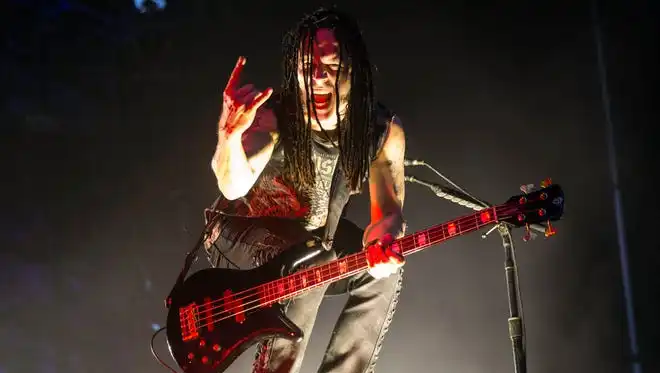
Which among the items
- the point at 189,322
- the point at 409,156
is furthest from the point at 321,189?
the point at 409,156

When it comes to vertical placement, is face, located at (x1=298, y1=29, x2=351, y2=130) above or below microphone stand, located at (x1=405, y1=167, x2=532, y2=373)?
above

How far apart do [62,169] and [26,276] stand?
1.51 feet

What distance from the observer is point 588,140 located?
2414mm

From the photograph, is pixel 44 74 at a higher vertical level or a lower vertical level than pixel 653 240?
higher

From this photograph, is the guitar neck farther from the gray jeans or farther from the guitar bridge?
the guitar bridge

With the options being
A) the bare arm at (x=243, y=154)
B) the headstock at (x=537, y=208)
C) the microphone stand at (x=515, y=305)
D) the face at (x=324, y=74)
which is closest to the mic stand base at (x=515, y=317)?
the microphone stand at (x=515, y=305)

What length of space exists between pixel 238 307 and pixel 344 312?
0.31 m

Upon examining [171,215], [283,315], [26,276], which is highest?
[171,215]

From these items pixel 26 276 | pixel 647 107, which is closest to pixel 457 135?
pixel 647 107

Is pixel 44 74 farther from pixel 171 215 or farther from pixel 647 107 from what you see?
pixel 647 107

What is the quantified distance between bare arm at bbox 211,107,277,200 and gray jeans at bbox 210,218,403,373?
185mm

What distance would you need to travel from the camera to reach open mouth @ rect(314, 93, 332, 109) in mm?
1833

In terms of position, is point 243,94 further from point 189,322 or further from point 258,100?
point 189,322

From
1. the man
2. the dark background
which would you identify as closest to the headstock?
the man
